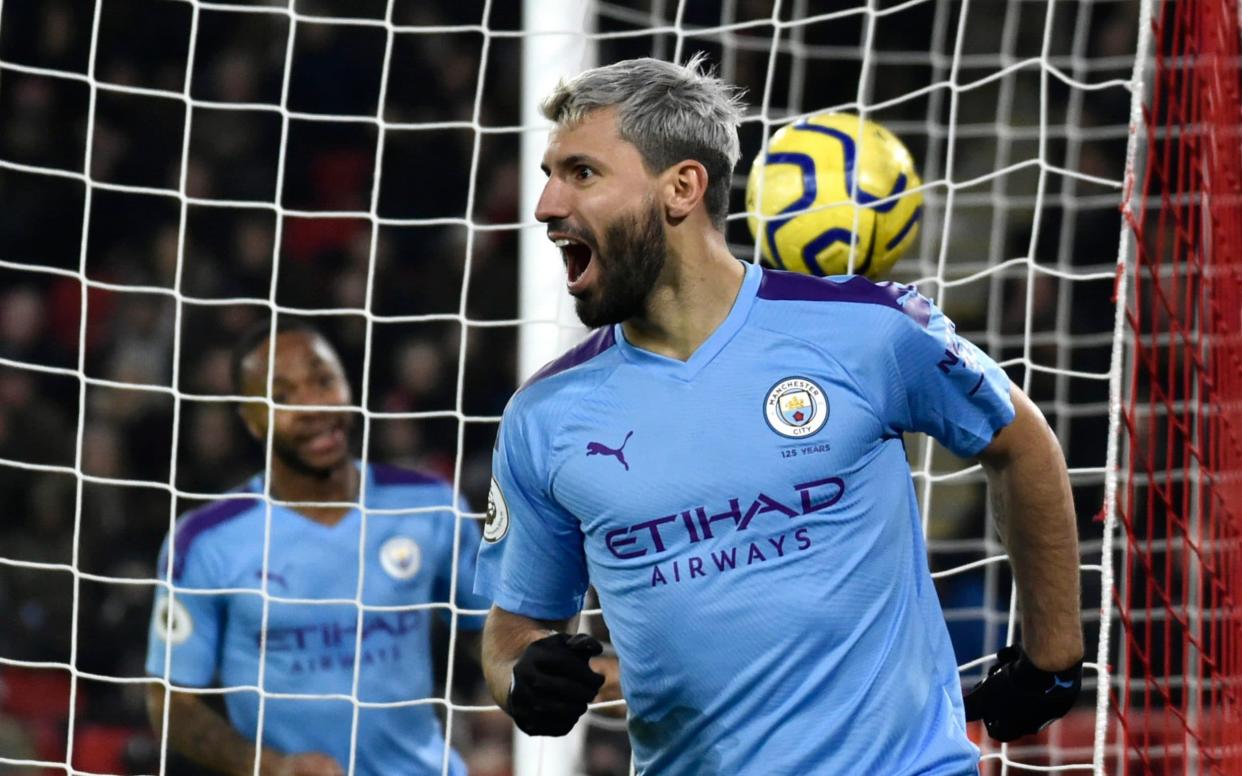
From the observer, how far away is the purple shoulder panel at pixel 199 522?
411 centimetres

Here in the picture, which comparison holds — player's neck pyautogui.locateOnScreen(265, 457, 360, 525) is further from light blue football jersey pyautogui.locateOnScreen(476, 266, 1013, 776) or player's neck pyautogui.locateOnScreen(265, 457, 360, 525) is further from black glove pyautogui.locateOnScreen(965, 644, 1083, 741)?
black glove pyautogui.locateOnScreen(965, 644, 1083, 741)

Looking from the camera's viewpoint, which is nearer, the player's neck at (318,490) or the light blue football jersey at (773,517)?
the light blue football jersey at (773,517)

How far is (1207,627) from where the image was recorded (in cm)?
495

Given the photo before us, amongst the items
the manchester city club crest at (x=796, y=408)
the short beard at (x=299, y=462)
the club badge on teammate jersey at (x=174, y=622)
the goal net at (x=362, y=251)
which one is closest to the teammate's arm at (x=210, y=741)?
the club badge on teammate jersey at (x=174, y=622)

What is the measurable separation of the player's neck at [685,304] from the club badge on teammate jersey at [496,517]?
0.96ft

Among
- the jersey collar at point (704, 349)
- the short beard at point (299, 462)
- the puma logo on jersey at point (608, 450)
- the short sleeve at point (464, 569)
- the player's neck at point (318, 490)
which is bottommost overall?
the short sleeve at point (464, 569)

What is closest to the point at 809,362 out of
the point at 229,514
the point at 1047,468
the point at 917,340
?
the point at 917,340

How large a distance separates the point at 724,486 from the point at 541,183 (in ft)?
5.79

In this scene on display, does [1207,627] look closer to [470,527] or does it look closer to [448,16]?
[470,527]

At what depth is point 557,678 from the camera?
2.16 metres

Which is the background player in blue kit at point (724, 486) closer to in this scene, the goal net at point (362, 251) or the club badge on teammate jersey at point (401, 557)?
the club badge on teammate jersey at point (401, 557)

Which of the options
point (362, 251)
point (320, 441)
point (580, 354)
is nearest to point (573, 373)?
point (580, 354)

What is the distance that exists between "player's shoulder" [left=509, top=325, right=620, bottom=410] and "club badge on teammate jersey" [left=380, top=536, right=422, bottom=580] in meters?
1.70

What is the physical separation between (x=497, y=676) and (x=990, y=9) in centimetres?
578
